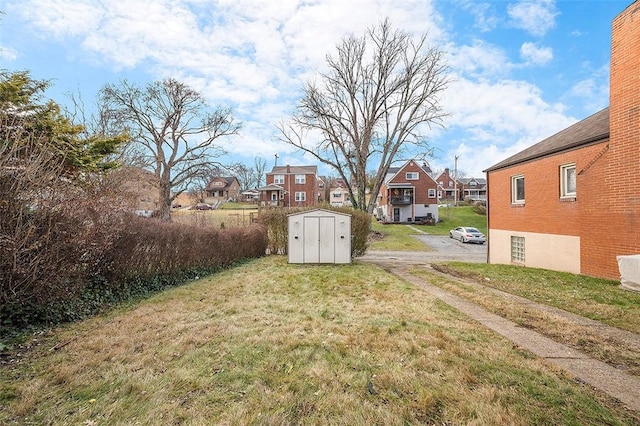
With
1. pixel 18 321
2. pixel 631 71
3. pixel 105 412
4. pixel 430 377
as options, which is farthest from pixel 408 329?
pixel 631 71

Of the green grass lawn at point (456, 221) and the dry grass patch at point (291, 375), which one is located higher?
the green grass lawn at point (456, 221)

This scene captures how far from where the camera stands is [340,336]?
453cm

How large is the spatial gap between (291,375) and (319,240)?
33.3 ft

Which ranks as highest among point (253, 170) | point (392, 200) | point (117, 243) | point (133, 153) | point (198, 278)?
point (253, 170)

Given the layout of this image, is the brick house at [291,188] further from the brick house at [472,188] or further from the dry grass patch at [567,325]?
the dry grass patch at [567,325]

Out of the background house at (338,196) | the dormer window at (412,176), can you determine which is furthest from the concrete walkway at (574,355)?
the background house at (338,196)

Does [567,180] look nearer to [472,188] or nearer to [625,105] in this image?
[625,105]

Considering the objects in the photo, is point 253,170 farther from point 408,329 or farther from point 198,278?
point 408,329

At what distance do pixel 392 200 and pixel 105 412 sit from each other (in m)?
42.4

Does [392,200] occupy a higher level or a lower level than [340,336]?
higher

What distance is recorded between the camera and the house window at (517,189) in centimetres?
1380

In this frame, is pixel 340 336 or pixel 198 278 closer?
pixel 340 336

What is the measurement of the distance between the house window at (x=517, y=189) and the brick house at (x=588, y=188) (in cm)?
4

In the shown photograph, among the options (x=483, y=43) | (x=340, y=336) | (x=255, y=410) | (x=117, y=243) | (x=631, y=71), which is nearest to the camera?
(x=255, y=410)
